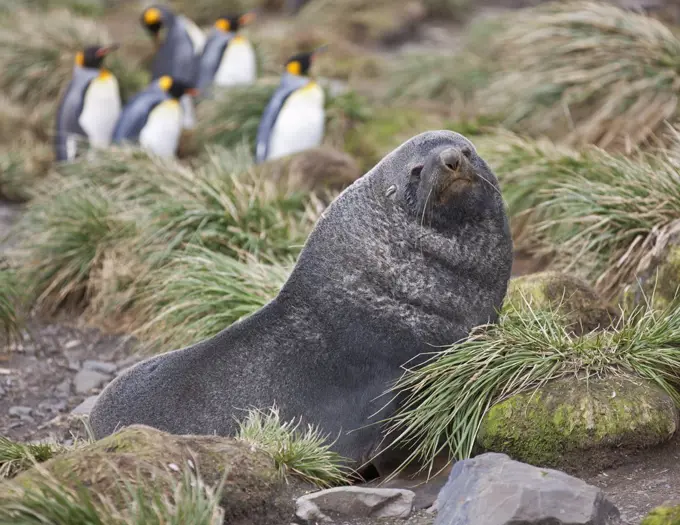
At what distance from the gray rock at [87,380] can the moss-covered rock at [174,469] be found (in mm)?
2767

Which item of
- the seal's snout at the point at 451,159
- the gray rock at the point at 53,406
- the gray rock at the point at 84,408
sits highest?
the seal's snout at the point at 451,159

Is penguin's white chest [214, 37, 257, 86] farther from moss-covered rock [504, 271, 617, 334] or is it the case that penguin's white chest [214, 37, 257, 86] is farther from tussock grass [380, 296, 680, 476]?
tussock grass [380, 296, 680, 476]

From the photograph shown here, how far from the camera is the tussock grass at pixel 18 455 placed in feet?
12.8

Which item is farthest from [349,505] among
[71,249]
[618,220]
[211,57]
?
[211,57]

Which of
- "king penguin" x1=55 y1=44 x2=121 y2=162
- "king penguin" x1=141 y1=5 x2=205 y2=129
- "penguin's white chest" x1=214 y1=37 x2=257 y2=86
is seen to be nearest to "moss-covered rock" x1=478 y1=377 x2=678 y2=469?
"king penguin" x1=55 y1=44 x2=121 y2=162

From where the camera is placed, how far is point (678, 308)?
446 centimetres

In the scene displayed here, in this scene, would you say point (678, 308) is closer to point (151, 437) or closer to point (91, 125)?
point (151, 437)

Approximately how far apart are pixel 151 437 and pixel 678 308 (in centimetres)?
234

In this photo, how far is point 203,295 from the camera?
6066 mm

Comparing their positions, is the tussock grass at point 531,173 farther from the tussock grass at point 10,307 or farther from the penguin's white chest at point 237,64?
the penguin's white chest at point 237,64

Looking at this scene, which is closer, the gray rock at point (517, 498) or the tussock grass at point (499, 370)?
the gray rock at point (517, 498)

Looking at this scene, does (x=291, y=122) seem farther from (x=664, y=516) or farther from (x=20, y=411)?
(x=664, y=516)

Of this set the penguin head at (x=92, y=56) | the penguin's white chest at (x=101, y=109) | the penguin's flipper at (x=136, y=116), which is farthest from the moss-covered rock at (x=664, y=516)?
the penguin head at (x=92, y=56)

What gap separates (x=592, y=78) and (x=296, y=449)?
17.8ft
